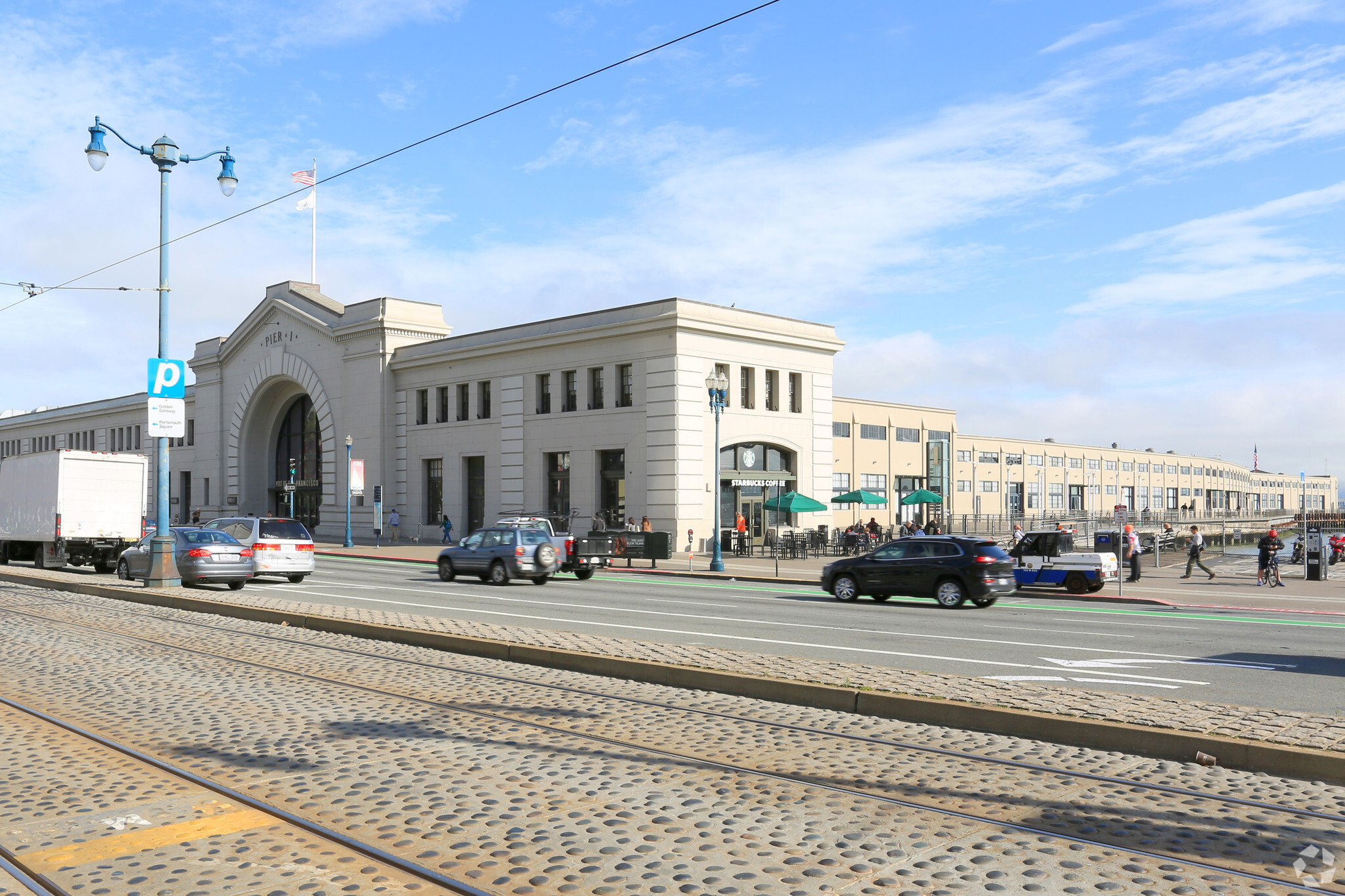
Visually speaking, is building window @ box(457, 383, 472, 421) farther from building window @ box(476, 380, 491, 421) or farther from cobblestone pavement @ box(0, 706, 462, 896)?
cobblestone pavement @ box(0, 706, 462, 896)

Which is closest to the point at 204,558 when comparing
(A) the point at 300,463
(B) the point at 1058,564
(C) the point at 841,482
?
(B) the point at 1058,564

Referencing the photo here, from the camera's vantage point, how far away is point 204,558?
24.1m

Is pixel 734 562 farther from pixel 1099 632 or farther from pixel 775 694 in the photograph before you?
pixel 775 694

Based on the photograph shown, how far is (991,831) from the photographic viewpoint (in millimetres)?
6043

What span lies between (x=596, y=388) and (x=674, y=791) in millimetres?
38997

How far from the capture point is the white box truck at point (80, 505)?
99.5 feet

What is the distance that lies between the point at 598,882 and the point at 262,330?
63007 mm

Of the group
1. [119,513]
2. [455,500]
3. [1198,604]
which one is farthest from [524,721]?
[455,500]

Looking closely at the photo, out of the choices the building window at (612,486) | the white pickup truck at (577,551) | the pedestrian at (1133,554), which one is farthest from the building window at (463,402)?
the pedestrian at (1133,554)

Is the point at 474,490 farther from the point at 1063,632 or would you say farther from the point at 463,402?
the point at 1063,632

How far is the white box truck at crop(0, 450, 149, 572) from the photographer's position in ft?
99.5

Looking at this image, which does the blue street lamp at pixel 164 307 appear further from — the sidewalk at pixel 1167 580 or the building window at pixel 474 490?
the building window at pixel 474 490

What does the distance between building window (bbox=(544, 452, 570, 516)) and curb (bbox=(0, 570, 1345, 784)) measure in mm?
30903

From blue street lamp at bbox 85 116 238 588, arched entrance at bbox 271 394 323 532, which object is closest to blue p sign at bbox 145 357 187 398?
A: blue street lamp at bbox 85 116 238 588
